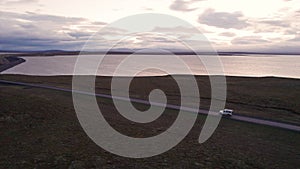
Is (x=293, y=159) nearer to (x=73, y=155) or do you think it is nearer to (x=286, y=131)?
(x=286, y=131)

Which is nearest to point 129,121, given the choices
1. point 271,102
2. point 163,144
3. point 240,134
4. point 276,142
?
point 163,144

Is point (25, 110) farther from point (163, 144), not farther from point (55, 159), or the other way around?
point (163, 144)

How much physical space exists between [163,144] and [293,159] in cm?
979

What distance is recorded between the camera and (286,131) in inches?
1077

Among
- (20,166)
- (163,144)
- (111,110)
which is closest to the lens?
(20,166)

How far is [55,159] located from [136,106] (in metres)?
23.3

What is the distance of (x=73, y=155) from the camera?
1894 centimetres

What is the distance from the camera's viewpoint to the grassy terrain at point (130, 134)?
59.1ft

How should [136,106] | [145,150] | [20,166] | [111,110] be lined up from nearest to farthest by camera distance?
1. [20,166]
2. [145,150]
3. [111,110]
4. [136,106]

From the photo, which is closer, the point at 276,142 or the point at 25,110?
the point at 276,142

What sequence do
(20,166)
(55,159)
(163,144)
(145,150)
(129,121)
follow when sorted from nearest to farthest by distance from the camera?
(20,166), (55,159), (145,150), (163,144), (129,121)

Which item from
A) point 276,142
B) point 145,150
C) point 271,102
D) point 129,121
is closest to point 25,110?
point 129,121

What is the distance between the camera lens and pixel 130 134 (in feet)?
83.0

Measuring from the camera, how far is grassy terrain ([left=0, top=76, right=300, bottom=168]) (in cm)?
1800
